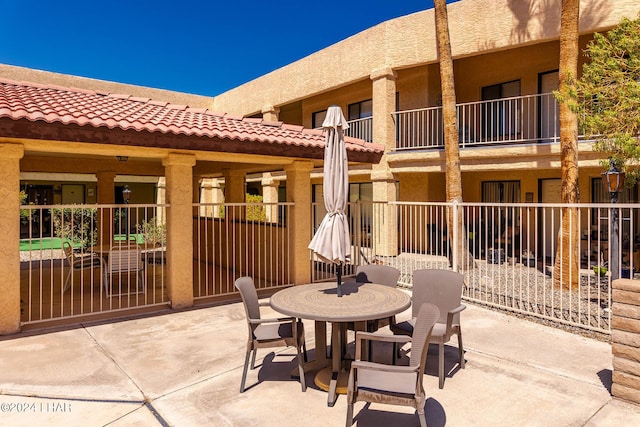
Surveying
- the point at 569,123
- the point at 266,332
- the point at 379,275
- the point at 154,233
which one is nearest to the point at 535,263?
the point at 379,275

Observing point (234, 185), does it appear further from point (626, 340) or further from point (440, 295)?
point (626, 340)

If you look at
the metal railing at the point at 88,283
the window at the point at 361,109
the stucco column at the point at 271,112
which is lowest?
the metal railing at the point at 88,283

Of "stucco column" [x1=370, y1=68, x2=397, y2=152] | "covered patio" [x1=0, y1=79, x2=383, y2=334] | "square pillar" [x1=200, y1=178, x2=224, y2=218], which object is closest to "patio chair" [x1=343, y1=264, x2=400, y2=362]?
"covered patio" [x1=0, y1=79, x2=383, y2=334]

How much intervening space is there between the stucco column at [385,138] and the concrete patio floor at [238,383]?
894 cm

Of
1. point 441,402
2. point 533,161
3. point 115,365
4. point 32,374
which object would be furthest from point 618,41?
point 32,374

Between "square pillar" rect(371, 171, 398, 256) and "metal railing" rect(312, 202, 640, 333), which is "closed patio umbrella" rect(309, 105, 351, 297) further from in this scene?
"square pillar" rect(371, 171, 398, 256)

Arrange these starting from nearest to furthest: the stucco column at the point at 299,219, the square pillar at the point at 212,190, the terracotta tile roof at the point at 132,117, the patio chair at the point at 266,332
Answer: the patio chair at the point at 266,332 < the terracotta tile roof at the point at 132,117 < the stucco column at the point at 299,219 < the square pillar at the point at 212,190

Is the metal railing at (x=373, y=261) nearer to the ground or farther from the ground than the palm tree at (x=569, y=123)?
nearer to the ground

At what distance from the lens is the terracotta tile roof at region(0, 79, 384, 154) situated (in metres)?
6.34

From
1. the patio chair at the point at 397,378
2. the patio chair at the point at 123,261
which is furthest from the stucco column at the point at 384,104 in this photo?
the patio chair at the point at 397,378

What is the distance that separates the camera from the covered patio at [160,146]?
251 inches

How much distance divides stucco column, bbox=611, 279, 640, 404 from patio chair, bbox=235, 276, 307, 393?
3.28 metres

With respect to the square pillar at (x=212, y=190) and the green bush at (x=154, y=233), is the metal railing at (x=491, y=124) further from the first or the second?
the square pillar at (x=212, y=190)

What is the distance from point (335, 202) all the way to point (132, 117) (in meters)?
4.27
